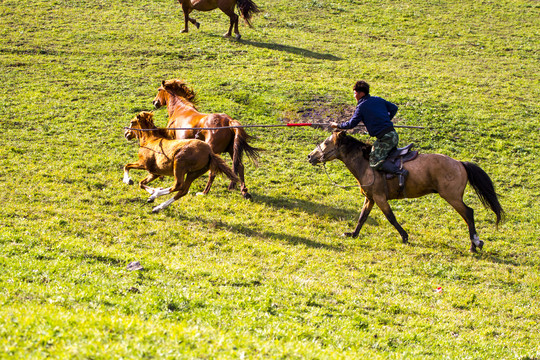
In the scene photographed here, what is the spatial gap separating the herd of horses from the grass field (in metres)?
0.73

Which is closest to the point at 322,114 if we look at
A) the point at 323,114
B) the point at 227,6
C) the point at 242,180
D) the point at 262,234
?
the point at 323,114

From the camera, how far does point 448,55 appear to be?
84.8ft

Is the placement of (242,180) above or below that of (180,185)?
below

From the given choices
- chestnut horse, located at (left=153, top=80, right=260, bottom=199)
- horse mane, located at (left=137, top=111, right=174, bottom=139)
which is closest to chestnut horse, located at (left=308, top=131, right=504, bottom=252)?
chestnut horse, located at (left=153, top=80, right=260, bottom=199)

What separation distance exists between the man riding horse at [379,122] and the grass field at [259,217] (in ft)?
5.38

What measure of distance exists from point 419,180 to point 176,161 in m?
5.23

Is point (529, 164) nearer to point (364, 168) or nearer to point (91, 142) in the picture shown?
point (364, 168)

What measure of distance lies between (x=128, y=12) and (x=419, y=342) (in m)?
27.9

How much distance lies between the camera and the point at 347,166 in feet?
38.4

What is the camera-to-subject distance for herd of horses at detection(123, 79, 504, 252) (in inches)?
428

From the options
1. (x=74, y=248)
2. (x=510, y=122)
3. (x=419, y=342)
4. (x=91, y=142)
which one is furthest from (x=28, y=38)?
(x=419, y=342)

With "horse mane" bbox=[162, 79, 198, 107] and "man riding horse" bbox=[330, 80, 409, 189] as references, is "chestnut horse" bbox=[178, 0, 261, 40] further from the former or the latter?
"man riding horse" bbox=[330, 80, 409, 189]

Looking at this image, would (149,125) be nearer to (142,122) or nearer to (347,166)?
(142,122)

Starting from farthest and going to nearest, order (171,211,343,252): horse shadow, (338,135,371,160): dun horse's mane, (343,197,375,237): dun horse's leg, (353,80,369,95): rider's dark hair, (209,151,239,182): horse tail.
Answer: (338,135,371,160): dun horse's mane, (343,197,375,237): dun horse's leg, (209,151,239,182): horse tail, (171,211,343,252): horse shadow, (353,80,369,95): rider's dark hair
